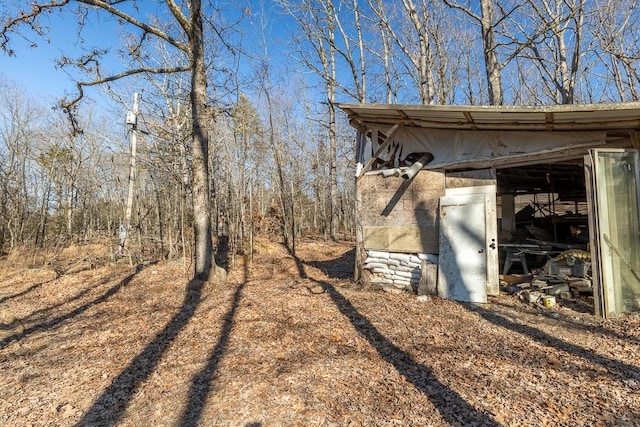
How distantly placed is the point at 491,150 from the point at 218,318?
5.52 m

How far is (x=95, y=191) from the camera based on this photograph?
19.7 meters

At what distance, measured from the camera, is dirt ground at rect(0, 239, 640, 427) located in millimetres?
2836

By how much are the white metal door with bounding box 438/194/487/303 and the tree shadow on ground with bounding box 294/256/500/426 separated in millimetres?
2100

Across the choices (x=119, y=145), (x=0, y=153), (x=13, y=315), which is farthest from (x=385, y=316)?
(x=0, y=153)

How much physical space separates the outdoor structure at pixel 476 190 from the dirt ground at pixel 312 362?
24.9 inches

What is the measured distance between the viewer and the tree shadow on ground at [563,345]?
3.38m

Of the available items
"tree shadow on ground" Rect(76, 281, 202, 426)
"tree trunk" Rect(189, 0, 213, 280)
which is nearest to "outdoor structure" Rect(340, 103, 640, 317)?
"tree trunk" Rect(189, 0, 213, 280)

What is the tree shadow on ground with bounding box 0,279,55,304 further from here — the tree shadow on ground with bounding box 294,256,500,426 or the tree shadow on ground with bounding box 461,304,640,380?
the tree shadow on ground with bounding box 461,304,640,380

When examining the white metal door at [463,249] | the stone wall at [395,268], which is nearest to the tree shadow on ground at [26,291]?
the stone wall at [395,268]

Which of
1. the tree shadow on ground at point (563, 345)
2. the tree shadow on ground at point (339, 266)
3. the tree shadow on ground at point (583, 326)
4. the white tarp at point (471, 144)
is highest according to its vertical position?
the white tarp at point (471, 144)

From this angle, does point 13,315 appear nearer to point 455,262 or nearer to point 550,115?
point 455,262

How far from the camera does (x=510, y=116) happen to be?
5508 mm

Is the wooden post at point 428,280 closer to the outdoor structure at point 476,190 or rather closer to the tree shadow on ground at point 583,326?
the outdoor structure at point 476,190

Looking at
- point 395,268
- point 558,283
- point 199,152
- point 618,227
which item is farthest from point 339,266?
point 618,227
